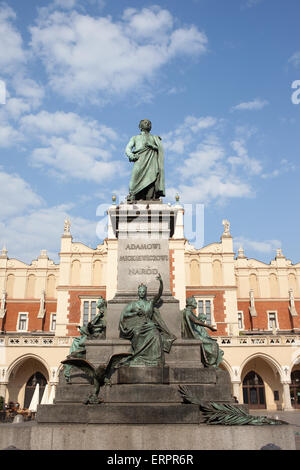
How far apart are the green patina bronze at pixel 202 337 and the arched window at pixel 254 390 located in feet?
76.6

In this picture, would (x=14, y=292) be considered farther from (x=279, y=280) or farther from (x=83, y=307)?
(x=279, y=280)

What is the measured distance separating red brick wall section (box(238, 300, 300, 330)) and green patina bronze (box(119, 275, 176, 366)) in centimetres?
3015

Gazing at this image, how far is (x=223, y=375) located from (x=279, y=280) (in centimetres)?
3236

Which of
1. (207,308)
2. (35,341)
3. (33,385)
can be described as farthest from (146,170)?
(207,308)

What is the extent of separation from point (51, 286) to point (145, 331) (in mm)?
32032

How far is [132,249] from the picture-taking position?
834cm

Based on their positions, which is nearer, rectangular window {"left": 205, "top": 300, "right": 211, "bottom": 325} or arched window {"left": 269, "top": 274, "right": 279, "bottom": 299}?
rectangular window {"left": 205, "top": 300, "right": 211, "bottom": 325}

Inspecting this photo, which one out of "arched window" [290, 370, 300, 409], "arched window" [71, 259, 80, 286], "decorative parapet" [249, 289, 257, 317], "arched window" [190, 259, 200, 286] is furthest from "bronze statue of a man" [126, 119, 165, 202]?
"decorative parapet" [249, 289, 257, 317]

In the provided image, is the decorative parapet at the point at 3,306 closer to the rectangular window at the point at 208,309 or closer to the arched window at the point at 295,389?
the rectangular window at the point at 208,309

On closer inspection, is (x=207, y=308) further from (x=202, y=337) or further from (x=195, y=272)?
(x=202, y=337)

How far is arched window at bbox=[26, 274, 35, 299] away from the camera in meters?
37.0

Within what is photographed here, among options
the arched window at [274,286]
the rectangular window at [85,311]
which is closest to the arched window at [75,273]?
the rectangular window at [85,311]

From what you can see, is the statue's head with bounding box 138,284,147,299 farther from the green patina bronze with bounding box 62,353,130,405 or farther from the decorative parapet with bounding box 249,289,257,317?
the decorative parapet with bounding box 249,289,257,317

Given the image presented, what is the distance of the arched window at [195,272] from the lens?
3525cm
